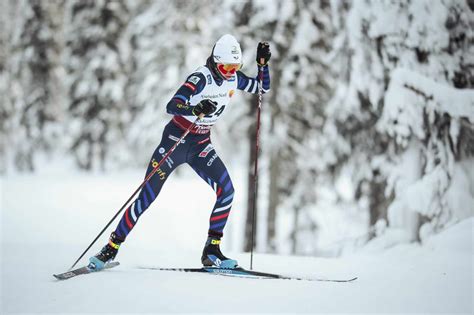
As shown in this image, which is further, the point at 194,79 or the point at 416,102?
the point at 416,102

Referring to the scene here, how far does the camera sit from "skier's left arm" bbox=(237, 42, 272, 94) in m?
6.23

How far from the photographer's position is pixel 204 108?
218 inches

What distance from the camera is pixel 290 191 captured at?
18031mm

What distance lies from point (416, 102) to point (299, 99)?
734cm

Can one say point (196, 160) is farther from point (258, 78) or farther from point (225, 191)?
point (258, 78)

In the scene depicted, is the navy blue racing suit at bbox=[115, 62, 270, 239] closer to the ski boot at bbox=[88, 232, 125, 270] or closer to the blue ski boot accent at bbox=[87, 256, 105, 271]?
the ski boot at bbox=[88, 232, 125, 270]

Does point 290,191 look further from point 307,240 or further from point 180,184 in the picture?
point 180,184

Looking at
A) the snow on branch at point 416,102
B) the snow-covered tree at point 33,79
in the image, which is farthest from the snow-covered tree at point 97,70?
the snow on branch at point 416,102

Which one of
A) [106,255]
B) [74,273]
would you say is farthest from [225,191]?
[74,273]

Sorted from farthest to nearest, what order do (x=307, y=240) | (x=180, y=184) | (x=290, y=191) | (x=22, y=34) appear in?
(x=22, y=34) < (x=180, y=184) < (x=307, y=240) < (x=290, y=191)

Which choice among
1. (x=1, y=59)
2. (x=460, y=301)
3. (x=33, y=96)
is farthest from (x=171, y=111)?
(x=1, y=59)

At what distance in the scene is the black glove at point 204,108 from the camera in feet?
18.1

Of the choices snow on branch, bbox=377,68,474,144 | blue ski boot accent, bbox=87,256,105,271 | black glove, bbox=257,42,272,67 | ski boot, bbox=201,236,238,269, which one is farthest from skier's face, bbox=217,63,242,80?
snow on branch, bbox=377,68,474,144

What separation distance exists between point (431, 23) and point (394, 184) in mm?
2918
